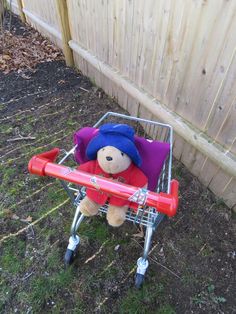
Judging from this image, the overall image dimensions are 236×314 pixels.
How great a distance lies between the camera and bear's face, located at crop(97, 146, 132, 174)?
1324 millimetres

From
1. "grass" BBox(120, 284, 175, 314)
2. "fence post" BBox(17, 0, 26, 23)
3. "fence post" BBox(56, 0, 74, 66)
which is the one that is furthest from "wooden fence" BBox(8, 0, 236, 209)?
"fence post" BBox(17, 0, 26, 23)

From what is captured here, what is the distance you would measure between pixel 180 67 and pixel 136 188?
1.32m

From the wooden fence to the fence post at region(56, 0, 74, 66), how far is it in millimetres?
205

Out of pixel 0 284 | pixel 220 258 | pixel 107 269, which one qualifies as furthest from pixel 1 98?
pixel 220 258

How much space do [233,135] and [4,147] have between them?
220 centimetres

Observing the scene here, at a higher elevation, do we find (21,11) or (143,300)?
(143,300)

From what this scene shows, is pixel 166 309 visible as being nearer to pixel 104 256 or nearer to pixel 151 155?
pixel 104 256

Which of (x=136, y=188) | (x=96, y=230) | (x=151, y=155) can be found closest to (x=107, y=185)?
(x=136, y=188)

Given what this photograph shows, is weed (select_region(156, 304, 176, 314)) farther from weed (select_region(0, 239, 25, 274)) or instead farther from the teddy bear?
weed (select_region(0, 239, 25, 274))

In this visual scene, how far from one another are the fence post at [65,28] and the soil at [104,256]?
1.80 metres

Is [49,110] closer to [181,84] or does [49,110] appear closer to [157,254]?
[181,84]

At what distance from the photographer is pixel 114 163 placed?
1333 mm

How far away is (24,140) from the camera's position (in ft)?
9.22

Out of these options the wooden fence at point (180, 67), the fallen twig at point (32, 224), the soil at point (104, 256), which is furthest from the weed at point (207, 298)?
the fallen twig at point (32, 224)
